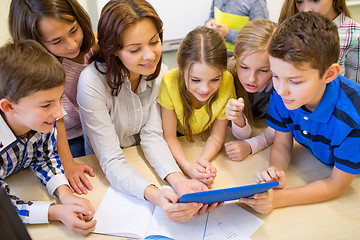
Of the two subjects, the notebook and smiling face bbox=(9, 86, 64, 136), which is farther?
smiling face bbox=(9, 86, 64, 136)

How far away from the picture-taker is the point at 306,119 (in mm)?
898

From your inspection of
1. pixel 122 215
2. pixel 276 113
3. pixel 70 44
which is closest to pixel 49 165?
pixel 122 215

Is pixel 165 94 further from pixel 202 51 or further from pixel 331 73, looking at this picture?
pixel 331 73

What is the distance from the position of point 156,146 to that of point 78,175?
0.27 meters

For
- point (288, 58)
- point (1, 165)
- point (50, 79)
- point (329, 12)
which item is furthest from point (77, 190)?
point (329, 12)

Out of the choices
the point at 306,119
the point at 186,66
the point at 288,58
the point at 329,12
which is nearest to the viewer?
the point at 288,58

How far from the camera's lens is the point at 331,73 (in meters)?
0.80

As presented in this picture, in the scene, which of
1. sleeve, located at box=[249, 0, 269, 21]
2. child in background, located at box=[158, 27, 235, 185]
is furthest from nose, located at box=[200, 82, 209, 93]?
sleeve, located at box=[249, 0, 269, 21]

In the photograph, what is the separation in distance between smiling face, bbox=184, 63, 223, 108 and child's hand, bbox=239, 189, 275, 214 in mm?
382

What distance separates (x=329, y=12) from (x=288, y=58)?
76 centimetres

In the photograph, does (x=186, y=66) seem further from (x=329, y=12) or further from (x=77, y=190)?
(x=329, y=12)

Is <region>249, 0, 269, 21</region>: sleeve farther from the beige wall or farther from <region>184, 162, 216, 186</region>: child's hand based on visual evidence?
the beige wall

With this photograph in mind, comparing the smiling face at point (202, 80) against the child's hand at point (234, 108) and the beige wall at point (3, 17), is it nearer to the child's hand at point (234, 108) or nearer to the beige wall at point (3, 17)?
the child's hand at point (234, 108)

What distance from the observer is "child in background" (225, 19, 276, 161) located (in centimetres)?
99
